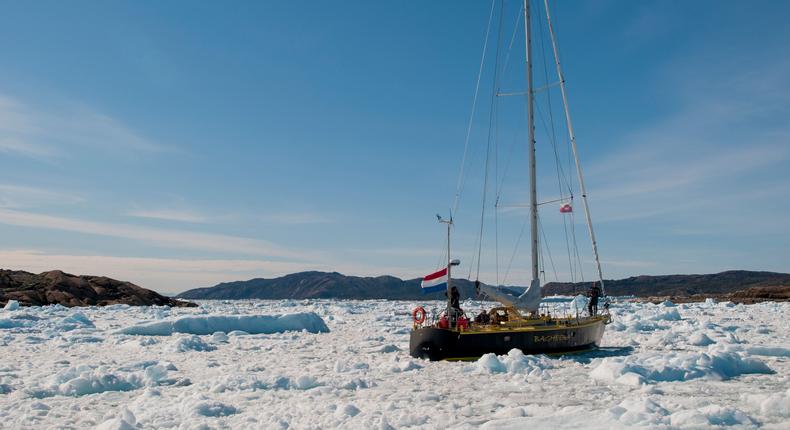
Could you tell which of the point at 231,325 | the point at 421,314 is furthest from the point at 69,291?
the point at 421,314

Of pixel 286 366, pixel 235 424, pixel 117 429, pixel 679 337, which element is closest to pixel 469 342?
pixel 286 366

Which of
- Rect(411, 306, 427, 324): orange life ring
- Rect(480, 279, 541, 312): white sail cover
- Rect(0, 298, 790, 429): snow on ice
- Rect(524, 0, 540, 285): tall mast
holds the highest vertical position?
Rect(524, 0, 540, 285): tall mast

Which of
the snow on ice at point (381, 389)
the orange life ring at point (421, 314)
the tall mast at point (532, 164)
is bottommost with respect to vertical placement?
the snow on ice at point (381, 389)

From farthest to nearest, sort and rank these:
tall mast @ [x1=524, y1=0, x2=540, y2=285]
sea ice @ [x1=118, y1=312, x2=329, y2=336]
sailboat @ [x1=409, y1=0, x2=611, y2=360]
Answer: sea ice @ [x1=118, y1=312, x2=329, y2=336]
tall mast @ [x1=524, y1=0, x2=540, y2=285]
sailboat @ [x1=409, y1=0, x2=611, y2=360]

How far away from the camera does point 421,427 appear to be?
9.40 meters

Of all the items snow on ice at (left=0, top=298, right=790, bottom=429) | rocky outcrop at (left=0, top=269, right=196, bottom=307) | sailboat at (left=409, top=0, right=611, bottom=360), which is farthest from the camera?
rocky outcrop at (left=0, top=269, right=196, bottom=307)

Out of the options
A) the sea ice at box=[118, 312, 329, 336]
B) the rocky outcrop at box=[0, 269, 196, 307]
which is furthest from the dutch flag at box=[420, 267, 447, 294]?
the rocky outcrop at box=[0, 269, 196, 307]

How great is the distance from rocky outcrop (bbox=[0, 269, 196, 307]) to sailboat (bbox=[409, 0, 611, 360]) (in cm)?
5910

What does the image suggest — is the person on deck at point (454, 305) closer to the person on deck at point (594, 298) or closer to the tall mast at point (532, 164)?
the tall mast at point (532, 164)

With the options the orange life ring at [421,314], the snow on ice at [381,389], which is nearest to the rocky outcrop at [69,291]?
the snow on ice at [381,389]

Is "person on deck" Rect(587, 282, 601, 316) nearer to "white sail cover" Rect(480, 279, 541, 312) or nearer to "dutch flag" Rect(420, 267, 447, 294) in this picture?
"white sail cover" Rect(480, 279, 541, 312)

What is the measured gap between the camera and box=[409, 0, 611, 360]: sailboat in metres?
17.7

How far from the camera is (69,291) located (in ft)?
237

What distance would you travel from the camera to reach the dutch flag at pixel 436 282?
1895 cm
